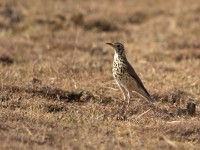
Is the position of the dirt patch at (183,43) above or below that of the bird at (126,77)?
above

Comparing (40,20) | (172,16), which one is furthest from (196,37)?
(40,20)

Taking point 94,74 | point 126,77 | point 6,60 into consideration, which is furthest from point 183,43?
point 126,77

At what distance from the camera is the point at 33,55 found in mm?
15234

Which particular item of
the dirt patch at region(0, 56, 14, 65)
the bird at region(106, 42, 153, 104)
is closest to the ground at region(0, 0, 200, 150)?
the dirt patch at region(0, 56, 14, 65)

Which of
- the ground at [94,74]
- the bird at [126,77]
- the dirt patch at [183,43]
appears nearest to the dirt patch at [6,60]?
the ground at [94,74]

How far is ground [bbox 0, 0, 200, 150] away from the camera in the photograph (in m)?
8.93

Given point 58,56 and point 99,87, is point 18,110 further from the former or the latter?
point 58,56

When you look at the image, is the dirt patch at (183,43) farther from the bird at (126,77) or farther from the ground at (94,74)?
the bird at (126,77)

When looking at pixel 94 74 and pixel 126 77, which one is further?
pixel 94 74

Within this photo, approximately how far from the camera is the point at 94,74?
44.9 feet

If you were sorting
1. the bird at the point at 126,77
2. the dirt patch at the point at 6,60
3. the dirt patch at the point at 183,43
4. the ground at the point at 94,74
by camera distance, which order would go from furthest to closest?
the dirt patch at the point at 183,43, the dirt patch at the point at 6,60, the bird at the point at 126,77, the ground at the point at 94,74

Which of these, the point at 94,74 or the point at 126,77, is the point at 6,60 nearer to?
the point at 94,74

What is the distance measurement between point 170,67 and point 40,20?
5.22m

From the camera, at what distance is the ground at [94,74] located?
29.3ft
